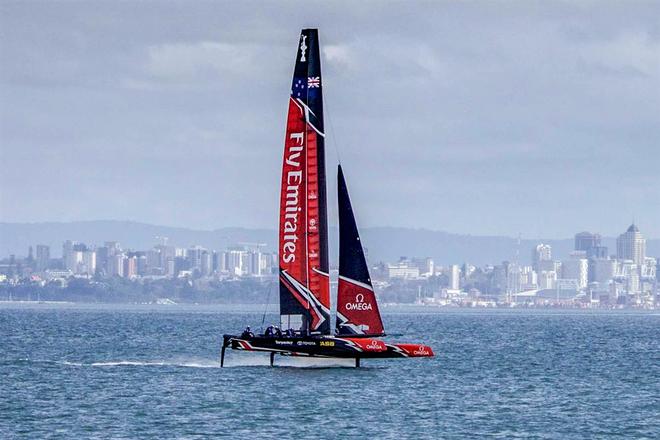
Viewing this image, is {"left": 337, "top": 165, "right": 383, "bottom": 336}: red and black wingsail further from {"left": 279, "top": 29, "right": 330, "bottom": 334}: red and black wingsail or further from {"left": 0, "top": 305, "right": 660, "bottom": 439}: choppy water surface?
{"left": 0, "top": 305, "right": 660, "bottom": 439}: choppy water surface

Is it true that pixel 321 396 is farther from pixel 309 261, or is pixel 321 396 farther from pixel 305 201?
pixel 305 201

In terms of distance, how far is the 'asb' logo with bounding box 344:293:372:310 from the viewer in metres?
70.2

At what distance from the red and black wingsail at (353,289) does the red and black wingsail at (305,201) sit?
3.07ft

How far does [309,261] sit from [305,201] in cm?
270

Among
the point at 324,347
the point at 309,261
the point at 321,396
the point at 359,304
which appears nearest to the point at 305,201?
the point at 309,261

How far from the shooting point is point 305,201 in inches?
2731

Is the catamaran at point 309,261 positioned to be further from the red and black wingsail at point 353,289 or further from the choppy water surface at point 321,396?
the choppy water surface at point 321,396

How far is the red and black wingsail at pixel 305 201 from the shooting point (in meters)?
69.3

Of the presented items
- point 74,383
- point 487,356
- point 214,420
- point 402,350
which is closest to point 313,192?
point 402,350

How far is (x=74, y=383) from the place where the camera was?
221ft

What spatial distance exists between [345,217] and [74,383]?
14.3m

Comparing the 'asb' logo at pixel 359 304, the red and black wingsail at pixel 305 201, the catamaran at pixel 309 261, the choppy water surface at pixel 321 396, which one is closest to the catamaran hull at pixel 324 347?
the catamaran at pixel 309 261

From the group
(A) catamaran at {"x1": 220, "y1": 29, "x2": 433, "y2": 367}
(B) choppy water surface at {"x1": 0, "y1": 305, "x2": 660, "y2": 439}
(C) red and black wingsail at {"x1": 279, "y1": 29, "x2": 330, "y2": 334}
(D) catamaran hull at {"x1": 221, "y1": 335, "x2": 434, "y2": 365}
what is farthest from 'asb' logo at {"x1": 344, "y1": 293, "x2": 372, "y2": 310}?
(B) choppy water surface at {"x1": 0, "y1": 305, "x2": 660, "y2": 439}

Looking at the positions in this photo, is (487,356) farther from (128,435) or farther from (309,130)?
(128,435)
